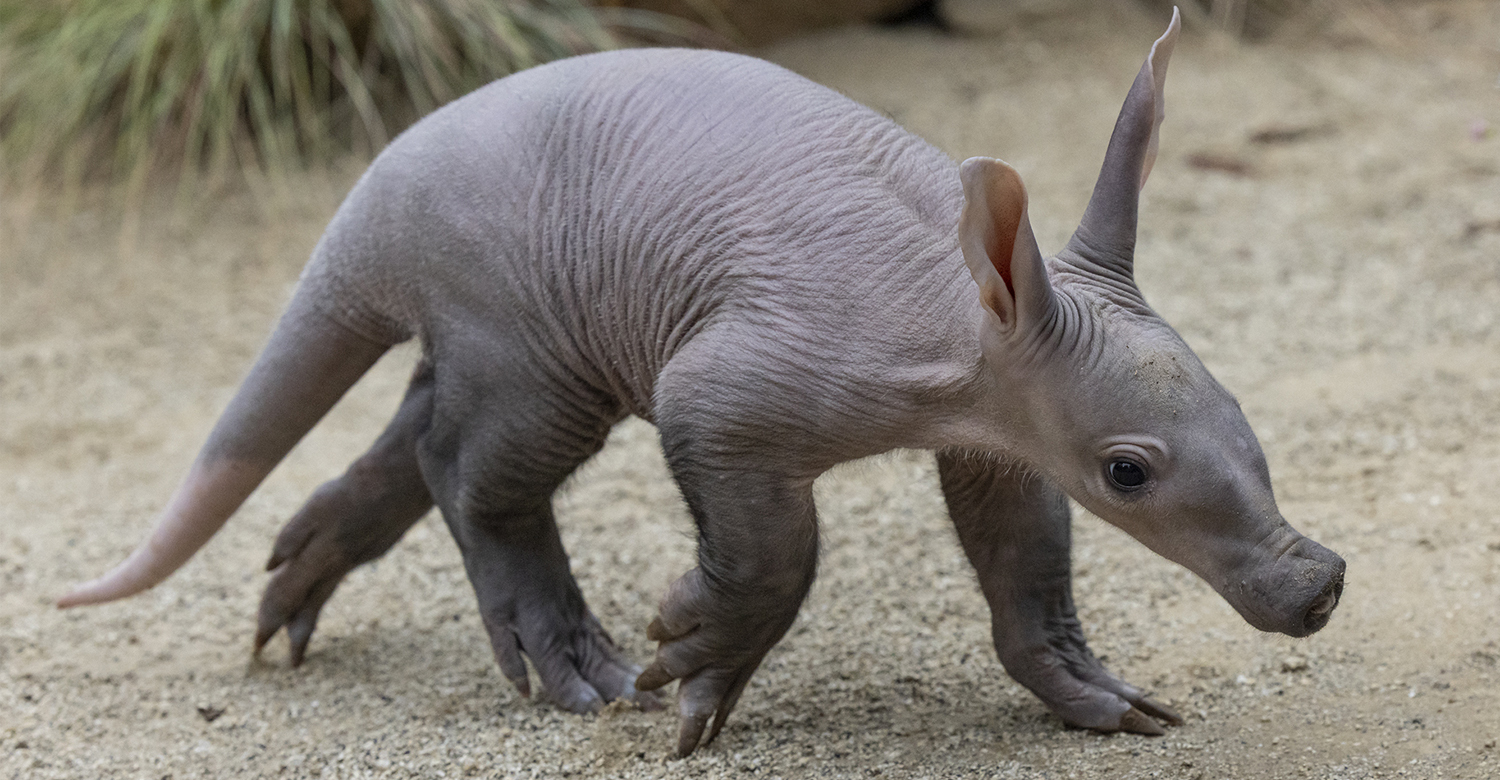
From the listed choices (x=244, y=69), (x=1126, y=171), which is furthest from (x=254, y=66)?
(x=1126, y=171)

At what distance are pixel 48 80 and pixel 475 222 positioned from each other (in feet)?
17.0

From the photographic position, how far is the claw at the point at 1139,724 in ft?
11.1

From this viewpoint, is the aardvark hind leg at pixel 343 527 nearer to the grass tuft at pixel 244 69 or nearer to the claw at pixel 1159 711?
the claw at pixel 1159 711

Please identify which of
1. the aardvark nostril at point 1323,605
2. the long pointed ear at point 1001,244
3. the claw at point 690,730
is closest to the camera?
the long pointed ear at point 1001,244

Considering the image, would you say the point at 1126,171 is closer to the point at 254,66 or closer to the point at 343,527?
the point at 343,527

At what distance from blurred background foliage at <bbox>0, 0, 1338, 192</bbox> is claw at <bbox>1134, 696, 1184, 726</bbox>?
15.4 ft

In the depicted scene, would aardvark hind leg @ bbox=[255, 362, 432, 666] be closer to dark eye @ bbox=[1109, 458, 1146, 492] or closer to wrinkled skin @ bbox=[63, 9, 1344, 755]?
wrinkled skin @ bbox=[63, 9, 1344, 755]

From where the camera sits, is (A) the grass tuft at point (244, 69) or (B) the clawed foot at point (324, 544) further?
(A) the grass tuft at point (244, 69)

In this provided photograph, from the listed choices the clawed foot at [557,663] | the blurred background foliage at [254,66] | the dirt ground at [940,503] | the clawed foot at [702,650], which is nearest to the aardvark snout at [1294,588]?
the dirt ground at [940,503]

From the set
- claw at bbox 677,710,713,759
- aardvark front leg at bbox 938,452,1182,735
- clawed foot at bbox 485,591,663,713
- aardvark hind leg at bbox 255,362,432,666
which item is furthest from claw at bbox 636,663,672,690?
aardvark hind leg at bbox 255,362,432,666

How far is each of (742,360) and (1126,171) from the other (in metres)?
0.85

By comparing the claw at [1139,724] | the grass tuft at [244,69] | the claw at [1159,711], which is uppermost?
the claw at [1139,724]

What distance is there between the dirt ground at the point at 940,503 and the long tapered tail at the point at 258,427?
338mm

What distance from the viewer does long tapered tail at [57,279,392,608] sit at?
152 inches
